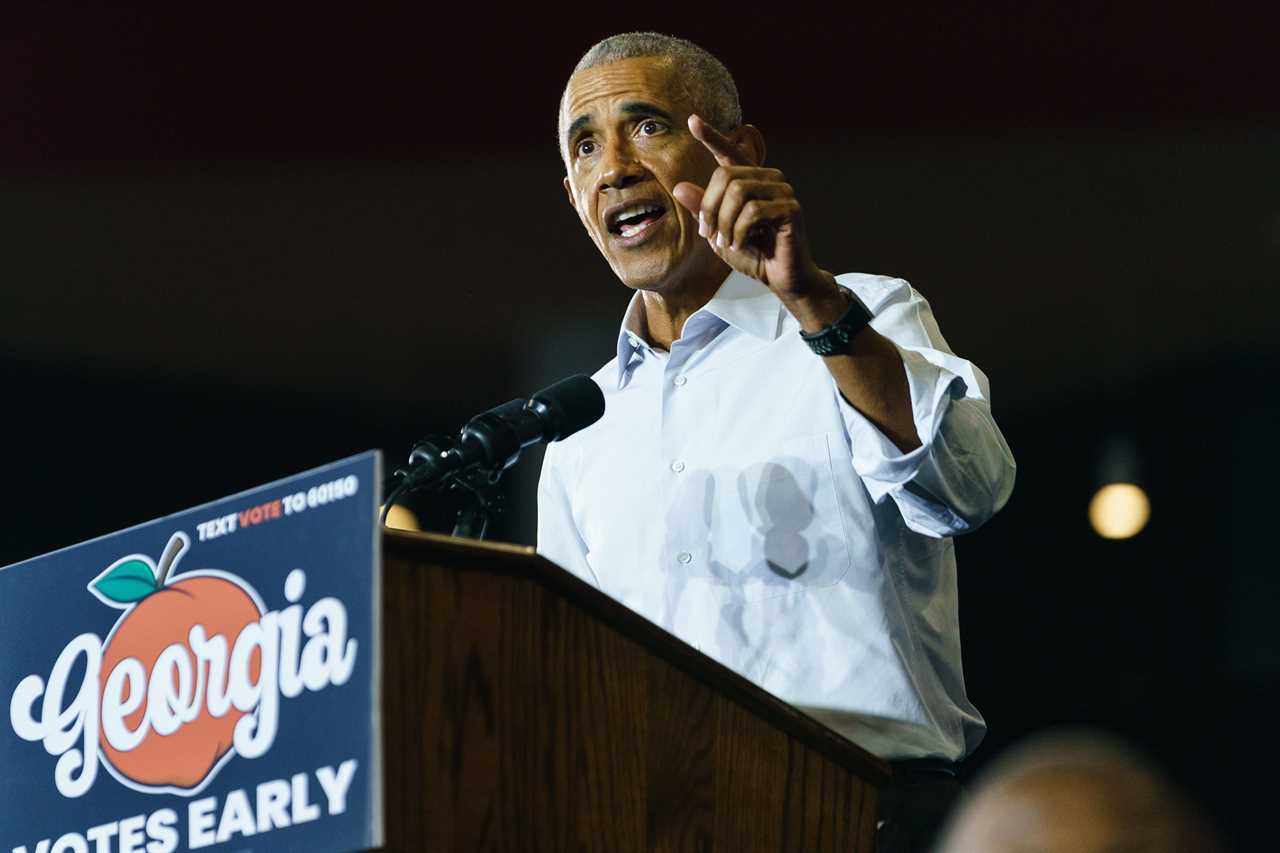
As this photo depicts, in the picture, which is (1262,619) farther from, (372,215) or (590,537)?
(590,537)

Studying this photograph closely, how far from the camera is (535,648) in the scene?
127cm

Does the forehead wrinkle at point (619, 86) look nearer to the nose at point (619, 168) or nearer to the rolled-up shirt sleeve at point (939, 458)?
the nose at point (619, 168)

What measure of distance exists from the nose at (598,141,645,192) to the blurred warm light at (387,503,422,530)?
1.52 ft

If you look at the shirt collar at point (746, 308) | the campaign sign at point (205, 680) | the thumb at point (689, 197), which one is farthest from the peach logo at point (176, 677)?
the shirt collar at point (746, 308)

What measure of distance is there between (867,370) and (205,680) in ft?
2.00

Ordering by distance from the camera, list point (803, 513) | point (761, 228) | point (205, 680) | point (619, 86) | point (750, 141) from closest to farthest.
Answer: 1. point (205, 680)
2. point (761, 228)
3. point (803, 513)
4. point (619, 86)
5. point (750, 141)

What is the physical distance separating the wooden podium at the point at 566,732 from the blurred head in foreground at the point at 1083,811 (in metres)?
0.51

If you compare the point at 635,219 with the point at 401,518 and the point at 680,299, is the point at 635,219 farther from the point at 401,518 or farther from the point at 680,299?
the point at 401,518

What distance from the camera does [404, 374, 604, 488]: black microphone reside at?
4.95ft

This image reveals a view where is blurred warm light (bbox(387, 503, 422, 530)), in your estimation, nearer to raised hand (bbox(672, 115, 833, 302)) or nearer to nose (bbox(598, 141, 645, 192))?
raised hand (bbox(672, 115, 833, 302))

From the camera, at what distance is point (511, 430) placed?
5.09 ft

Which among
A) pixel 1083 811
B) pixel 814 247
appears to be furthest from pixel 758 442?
pixel 814 247

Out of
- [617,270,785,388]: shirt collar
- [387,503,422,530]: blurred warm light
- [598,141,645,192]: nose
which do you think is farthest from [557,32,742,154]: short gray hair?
[387,503,422,530]: blurred warm light

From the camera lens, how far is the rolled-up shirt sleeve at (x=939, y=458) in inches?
60.0
